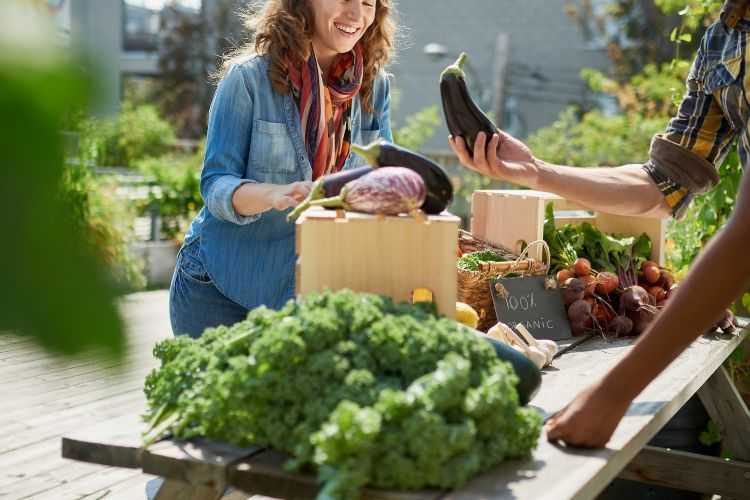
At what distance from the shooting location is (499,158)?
7.84 feet

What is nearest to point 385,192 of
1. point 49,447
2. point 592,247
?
point 592,247

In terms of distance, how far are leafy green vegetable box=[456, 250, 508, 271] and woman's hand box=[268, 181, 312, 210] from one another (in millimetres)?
844

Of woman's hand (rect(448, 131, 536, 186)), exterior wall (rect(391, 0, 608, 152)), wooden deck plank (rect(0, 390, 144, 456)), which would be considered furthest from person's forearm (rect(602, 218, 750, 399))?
exterior wall (rect(391, 0, 608, 152))

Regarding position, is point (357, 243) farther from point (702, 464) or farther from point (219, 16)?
point (219, 16)

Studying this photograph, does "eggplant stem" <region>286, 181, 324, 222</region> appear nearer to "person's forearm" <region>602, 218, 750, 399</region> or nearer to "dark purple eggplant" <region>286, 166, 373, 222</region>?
"dark purple eggplant" <region>286, 166, 373, 222</region>

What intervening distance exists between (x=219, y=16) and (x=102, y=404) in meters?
18.0

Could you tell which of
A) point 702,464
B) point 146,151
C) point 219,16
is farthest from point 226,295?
point 219,16

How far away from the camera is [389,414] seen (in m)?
1.30

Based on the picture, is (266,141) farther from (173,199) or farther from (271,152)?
(173,199)

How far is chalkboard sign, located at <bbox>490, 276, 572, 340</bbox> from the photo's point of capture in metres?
2.70

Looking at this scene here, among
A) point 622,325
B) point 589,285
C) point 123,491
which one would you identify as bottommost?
point 123,491

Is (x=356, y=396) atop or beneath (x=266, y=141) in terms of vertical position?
beneath

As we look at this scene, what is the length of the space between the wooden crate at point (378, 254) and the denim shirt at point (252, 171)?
2.06 feet

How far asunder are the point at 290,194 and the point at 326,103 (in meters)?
0.59
